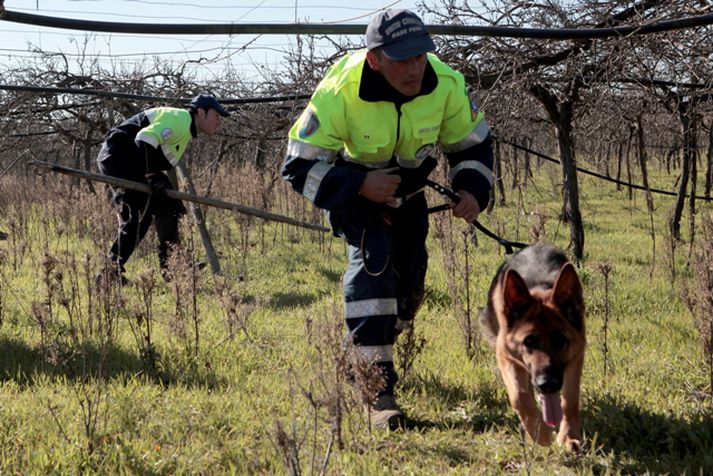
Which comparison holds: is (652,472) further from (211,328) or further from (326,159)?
(211,328)

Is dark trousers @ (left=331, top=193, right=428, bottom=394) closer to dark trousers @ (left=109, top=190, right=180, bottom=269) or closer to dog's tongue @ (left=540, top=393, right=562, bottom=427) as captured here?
dog's tongue @ (left=540, top=393, right=562, bottom=427)

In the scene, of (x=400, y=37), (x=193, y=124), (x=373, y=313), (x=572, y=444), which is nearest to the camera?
(x=572, y=444)

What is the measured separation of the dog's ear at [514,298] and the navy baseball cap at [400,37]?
1.10 m

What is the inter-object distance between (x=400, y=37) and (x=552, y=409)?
179 cm

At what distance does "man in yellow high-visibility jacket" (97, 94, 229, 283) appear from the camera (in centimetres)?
694

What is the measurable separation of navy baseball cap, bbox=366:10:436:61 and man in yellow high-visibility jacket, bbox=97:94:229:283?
4111 millimetres

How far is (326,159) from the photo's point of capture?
3.37 meters

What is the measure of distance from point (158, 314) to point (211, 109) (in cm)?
242

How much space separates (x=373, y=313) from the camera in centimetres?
337

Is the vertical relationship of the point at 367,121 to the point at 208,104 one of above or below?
below

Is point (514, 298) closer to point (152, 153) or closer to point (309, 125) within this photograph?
point (309, 125)

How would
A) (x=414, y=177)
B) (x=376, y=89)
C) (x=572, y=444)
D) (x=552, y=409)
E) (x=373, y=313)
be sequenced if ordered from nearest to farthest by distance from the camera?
(x=552, y=409)
(x=572, y=444)
(x=376, y=89)
(x=373, y=313)
(x=414, y=177)

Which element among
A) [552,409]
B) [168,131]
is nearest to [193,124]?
[168,131]

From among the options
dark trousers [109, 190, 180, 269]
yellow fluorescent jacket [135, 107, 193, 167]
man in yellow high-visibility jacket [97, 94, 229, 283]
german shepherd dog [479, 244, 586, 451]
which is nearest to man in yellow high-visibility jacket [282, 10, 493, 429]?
german shepherd dog [479, 244, 586, 451]
